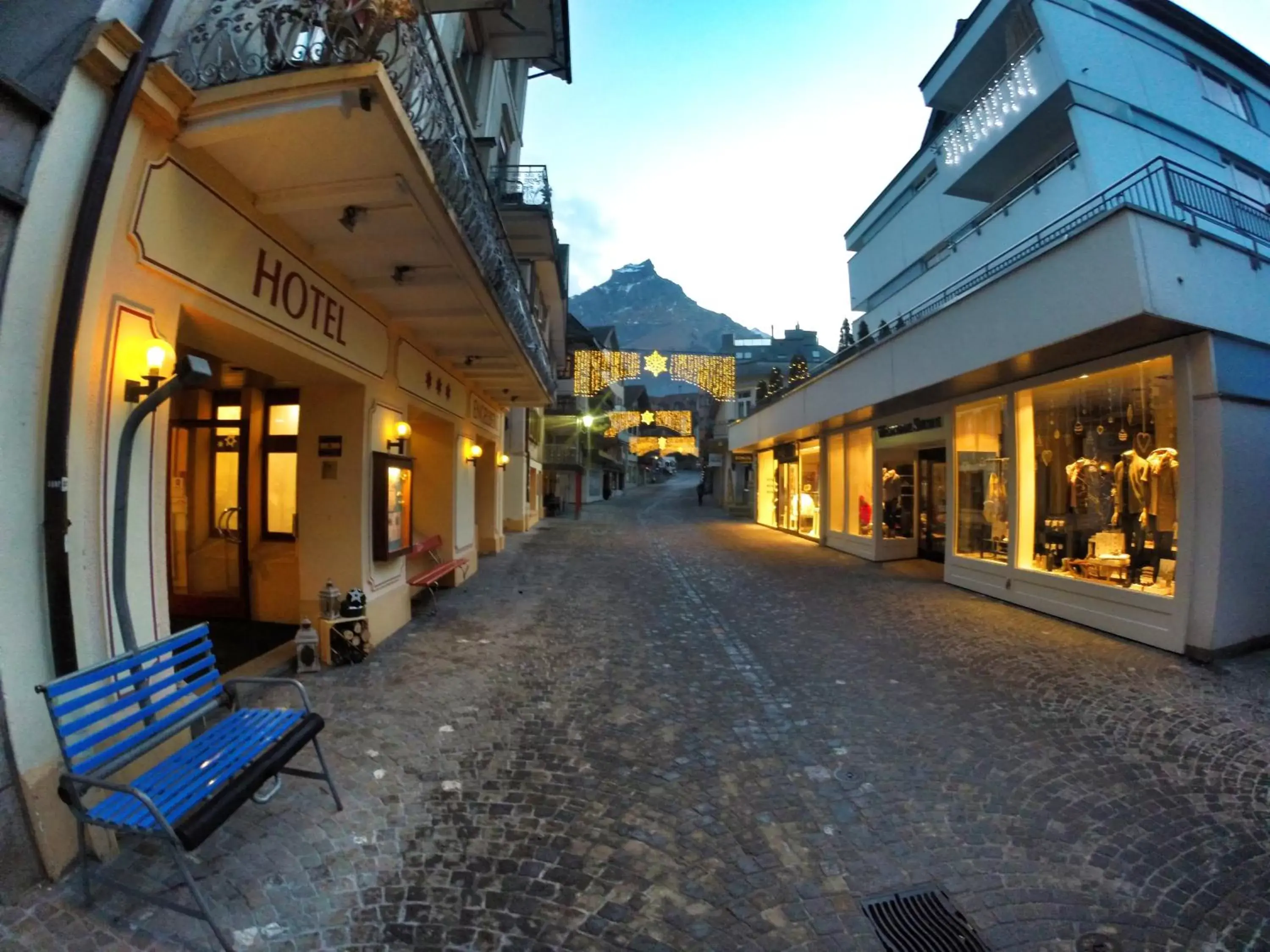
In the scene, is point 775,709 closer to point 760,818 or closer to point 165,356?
point 760,818

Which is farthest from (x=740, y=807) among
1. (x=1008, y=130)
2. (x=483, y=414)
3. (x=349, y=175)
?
(x=1008, y=130)

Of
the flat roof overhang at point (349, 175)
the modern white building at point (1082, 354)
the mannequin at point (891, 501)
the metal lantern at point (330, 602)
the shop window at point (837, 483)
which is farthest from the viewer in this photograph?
the shop window at point (837, 483)

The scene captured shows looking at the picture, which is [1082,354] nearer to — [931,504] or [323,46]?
[931,504]

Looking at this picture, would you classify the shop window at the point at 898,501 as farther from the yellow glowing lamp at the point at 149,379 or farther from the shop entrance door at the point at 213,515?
the yellow glowing lamp at the point at 149,379

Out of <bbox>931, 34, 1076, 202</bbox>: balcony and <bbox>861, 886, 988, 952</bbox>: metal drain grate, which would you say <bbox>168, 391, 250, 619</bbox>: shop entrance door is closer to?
<bbox>861, 886, 988, 952</bbox>: metal drain grate

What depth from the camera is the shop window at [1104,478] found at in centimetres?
649

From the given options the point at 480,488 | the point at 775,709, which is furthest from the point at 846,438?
the point at 775,709

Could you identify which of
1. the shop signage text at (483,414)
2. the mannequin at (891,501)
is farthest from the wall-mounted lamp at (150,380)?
the mannequin at (891,501)

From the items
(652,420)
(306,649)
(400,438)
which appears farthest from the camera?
(652,420)

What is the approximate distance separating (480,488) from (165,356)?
11293 mm

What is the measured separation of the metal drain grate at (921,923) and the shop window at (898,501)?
461 inches

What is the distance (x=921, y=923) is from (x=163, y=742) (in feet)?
12.5

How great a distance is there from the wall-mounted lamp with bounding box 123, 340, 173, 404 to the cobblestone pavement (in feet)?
7.72

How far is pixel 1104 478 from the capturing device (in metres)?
7.44
